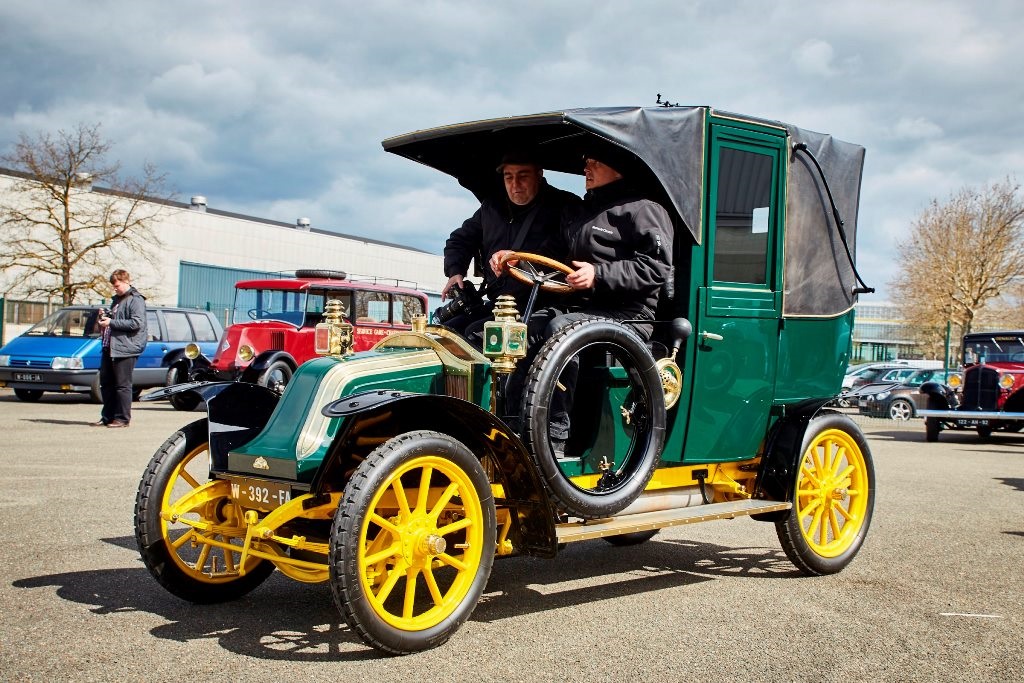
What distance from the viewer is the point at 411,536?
388cm

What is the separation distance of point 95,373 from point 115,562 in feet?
44.3

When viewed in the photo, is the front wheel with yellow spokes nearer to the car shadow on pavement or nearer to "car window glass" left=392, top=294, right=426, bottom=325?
the car shadow on pavement

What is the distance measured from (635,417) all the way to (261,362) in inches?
456

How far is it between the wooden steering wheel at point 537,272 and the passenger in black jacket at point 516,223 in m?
0.31

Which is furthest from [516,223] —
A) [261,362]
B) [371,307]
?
[371,307]

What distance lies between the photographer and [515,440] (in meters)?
4.06

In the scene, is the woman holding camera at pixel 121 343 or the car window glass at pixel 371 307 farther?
the car window glass at pixel 371 307

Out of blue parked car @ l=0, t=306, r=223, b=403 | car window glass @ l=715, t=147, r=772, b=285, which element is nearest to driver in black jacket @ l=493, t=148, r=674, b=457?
car window glass @ l=715, t=147, r=772, b=285

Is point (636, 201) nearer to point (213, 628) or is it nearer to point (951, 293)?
point (213, 628)

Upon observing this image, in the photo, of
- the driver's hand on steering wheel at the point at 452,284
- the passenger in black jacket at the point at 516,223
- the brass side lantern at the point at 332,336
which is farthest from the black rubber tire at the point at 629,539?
the brass side lantern at the point at 332,336

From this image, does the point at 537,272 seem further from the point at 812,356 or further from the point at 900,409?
the point at 900,409

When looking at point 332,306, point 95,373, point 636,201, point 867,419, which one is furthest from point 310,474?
point 867,419

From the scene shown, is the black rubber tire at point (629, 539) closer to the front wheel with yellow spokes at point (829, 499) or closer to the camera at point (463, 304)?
the front wheel with yellow spokes at point (829, 499)

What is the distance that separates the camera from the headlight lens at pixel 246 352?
15555 millimetres
